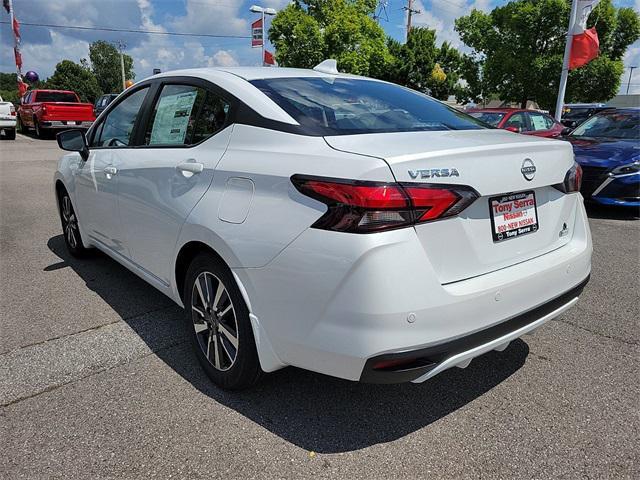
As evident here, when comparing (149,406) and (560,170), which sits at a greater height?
(560,170)

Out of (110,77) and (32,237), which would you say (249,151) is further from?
(110,77)

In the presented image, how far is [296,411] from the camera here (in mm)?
2490

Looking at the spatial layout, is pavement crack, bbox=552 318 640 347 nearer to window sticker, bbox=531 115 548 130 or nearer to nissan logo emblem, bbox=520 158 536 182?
nissan logo emblem, bbox=520 158 536 182

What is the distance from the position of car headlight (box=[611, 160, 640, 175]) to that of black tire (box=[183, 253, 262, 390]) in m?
6.38

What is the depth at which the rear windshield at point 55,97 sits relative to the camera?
20.7 meters

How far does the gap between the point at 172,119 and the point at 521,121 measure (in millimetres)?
9037

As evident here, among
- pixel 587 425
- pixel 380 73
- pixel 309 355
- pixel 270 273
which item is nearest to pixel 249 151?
pixel 270 273

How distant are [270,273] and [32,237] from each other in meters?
4.90

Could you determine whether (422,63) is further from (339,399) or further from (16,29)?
(339,399)

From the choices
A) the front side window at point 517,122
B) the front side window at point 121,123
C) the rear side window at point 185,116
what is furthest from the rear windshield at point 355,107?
the front side window at point 517,122

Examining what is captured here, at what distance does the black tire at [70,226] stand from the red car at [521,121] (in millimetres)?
7594

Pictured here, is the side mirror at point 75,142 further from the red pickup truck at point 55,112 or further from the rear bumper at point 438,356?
the red pickup truck at point 55,112

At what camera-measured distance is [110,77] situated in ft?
303

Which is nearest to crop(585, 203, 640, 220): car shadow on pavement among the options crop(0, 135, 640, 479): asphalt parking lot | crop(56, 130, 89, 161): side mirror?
crop(0, 135, 640, 479): asphalt parking lot
